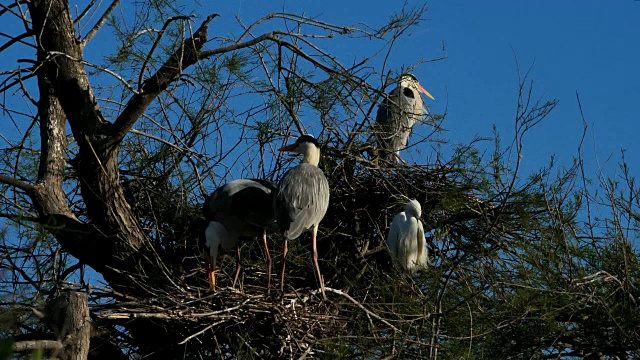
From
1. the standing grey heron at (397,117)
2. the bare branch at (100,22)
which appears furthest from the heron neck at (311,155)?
the bare branch at (100,22)

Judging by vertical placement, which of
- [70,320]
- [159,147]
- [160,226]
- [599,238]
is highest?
[159,147]

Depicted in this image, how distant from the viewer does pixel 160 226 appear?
5.23 metres

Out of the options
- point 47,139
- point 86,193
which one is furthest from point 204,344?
point 47,139

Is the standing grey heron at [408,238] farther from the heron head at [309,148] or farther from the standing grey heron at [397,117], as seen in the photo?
the heron head at [309,148]

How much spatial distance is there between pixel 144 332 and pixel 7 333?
0.85 meters

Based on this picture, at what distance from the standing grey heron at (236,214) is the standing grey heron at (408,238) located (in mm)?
765

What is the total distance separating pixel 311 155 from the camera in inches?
206

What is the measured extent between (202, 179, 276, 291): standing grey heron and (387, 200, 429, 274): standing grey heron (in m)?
0.77

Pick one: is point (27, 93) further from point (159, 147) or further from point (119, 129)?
point (159, 147)

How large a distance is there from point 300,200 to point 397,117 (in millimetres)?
2413

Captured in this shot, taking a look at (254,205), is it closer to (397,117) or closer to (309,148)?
(309,148)

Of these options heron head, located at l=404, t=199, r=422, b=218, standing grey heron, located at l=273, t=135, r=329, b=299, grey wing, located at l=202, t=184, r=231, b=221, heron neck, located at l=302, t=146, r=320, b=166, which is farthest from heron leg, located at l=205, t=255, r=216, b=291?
heron head, located at l=404, t=199, r=422, b=218

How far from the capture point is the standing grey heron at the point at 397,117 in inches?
222

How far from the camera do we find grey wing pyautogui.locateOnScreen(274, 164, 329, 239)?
4.75m
